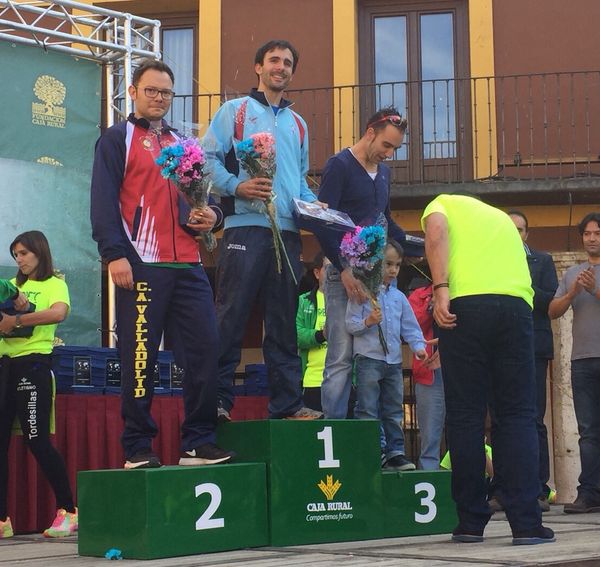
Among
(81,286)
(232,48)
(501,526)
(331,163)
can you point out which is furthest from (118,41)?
(501,526)

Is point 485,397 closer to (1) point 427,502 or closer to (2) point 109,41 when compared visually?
(1) point 427,502

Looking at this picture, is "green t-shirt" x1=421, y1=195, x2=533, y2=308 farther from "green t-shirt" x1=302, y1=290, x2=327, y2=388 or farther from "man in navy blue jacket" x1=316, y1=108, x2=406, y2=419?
"green t-shirt" x1=302, y1=290, x2=327, y2=388

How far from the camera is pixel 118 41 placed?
1098cm

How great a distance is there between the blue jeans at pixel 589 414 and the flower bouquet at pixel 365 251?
2.48 m

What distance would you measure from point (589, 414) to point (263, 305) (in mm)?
3143

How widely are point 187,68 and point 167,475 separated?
11.2m

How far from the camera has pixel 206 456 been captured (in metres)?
5.16

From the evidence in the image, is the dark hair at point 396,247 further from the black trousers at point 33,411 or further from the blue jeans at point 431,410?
the black trousers at point 33,411

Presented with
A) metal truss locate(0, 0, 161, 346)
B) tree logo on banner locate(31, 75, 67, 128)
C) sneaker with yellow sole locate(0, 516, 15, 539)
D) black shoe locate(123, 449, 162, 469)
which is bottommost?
sneaker with yellow sole locate(0, 516, 15, 539)

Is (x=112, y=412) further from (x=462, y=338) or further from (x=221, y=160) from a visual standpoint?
(x=462, y=338)

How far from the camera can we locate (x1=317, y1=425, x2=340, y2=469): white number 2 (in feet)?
17.5

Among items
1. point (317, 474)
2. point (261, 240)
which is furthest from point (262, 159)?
point (317, 474)

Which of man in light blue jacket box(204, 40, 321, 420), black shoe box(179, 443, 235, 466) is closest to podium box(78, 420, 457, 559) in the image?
black shoe box(179, 443, 235, 466)

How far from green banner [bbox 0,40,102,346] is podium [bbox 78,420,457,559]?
5.24m
